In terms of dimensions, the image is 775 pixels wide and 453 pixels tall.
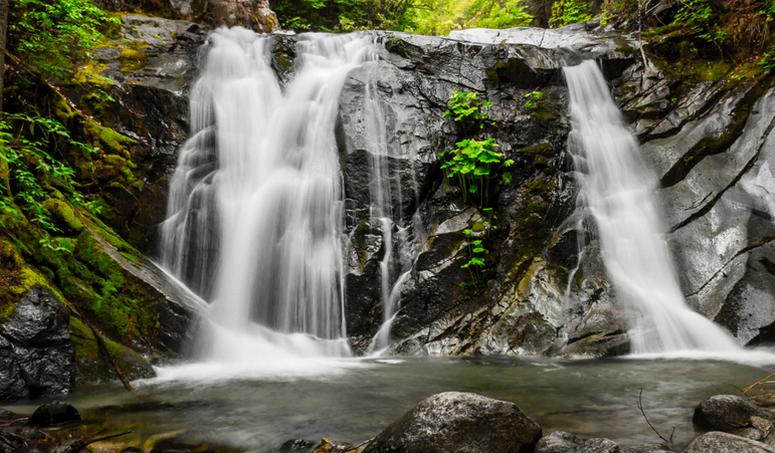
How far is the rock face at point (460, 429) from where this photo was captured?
2902mm

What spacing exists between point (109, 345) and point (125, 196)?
3.09 meters

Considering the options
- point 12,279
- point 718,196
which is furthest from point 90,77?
point 718,196

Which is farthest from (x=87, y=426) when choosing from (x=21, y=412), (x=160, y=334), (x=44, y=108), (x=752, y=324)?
(x=752, y=324)

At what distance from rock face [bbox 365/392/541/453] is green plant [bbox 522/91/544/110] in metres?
7.26

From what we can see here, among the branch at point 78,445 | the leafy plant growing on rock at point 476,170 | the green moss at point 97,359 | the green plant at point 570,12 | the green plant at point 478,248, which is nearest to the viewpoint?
the branch at point 78,445

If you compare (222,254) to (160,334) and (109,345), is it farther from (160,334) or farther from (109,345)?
(109,345)

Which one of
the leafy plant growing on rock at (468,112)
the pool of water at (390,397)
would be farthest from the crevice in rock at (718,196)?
the leafy plant growing on rock at (468,112)

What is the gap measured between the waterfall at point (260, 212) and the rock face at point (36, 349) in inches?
70.1

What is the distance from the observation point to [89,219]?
6461mm

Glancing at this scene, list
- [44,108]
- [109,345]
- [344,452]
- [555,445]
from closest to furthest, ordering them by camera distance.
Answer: [555,445], [344,452], [109,345], [44,108]

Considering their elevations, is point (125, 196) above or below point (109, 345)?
above

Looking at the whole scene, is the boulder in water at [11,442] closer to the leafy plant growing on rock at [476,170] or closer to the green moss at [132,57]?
the leafy plant growing on rock at [476,170]

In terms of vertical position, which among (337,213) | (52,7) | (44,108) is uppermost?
(52,7)

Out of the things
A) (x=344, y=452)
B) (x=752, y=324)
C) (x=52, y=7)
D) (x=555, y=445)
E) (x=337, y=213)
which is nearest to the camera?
(x=555, y=445)
